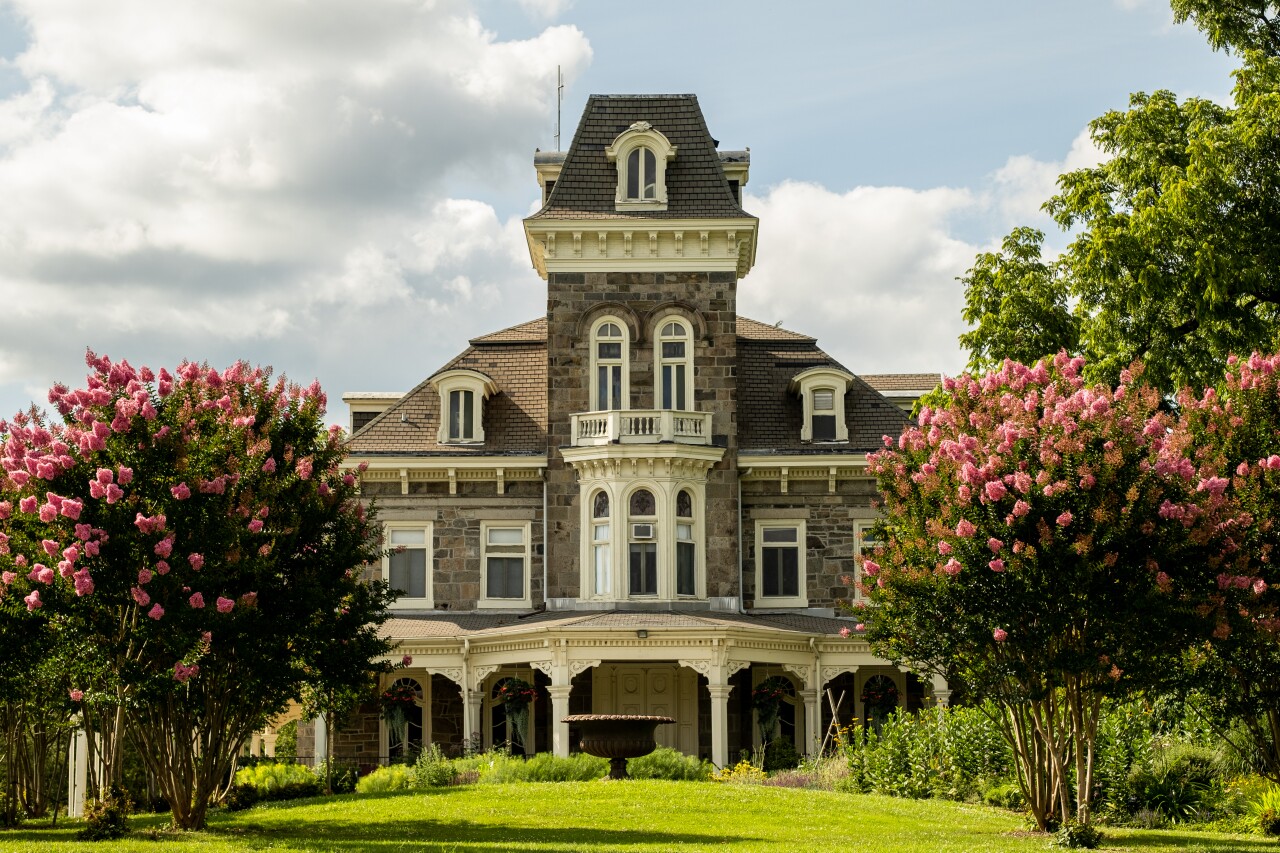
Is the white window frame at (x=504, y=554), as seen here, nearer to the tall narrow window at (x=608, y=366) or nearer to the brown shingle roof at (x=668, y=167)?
the tall narrow window at (x=608, y=366)

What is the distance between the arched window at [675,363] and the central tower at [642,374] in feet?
0.10

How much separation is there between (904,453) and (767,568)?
1507cm

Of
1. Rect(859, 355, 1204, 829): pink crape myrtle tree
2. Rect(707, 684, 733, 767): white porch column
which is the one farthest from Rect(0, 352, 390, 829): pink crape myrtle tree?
Rect(707, 684, 733, 767): white porch column

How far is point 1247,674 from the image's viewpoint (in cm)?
1877

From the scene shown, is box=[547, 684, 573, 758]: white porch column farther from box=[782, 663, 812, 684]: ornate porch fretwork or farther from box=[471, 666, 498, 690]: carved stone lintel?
box=[782, 663, 812, 684]: ornate porch fretwork

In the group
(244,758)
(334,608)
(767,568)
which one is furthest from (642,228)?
(334,608)

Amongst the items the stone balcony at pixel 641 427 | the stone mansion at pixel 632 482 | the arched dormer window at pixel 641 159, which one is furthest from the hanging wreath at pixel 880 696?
the arched dormer window at pixel 641 159

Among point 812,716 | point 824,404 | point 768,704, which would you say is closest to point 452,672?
point 768,704

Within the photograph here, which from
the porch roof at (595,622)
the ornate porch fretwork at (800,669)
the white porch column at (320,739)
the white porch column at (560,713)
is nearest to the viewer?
the white porch column at (560,713)

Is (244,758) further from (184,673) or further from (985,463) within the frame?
(985,463)

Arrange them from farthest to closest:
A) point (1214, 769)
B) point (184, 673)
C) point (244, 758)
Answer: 1. point (244, 758)
2. point (1214, 769)
3. point (184, 673)

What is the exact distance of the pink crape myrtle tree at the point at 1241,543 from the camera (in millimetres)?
17797

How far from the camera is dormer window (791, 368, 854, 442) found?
115 feet

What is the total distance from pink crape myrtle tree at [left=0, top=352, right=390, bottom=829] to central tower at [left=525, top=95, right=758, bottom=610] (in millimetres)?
13568
